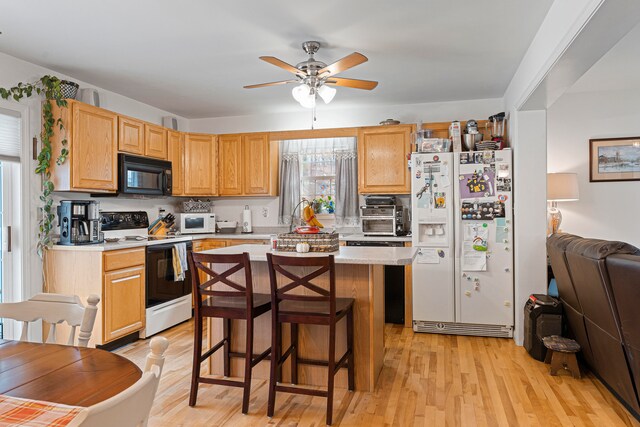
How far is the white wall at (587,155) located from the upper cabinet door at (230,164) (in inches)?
148

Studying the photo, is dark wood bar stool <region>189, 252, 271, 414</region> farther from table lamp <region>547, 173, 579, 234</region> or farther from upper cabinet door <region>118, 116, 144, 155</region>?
table lamp <region>547, 173, 579, 234</region>

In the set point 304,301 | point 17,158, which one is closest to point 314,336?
point 304,301

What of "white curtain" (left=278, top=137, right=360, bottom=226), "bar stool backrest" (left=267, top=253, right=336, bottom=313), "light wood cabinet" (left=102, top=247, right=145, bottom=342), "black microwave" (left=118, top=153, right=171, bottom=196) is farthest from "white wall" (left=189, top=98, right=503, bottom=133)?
"bar stool backrest" (left=267, top=253, right=336, bottom=313)

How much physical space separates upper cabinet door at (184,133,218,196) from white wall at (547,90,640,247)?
4085 millimetres

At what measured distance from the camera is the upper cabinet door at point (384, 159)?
4.71 metres

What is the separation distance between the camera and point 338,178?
5.29 metres

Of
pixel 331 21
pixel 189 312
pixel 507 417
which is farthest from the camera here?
pixel 189 312

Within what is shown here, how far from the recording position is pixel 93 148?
3.71 m

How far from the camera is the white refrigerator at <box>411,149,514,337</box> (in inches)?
156

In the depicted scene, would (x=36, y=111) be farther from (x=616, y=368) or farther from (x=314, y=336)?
(x=616, y=368)

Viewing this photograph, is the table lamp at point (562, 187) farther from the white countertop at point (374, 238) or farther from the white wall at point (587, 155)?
the white countertop at point (374, 238)

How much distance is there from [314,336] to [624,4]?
97.5 inches

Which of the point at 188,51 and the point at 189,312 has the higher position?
the point at 188,51

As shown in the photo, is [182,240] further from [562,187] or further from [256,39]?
[562,187]
